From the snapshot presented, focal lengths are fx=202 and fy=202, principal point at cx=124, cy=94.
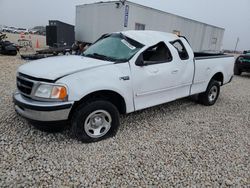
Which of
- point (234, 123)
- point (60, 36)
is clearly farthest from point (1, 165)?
point (60, 36)

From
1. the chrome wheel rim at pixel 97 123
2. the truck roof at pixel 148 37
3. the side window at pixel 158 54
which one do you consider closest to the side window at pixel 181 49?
the truck roof at pixel 148 37

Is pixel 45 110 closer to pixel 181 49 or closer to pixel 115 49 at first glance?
pixel 115 49

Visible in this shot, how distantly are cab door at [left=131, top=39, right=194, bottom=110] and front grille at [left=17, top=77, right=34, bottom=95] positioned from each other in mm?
1535

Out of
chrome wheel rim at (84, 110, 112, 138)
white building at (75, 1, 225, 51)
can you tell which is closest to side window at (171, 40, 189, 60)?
chrome wheel rim at (84, 110, 112, 138)

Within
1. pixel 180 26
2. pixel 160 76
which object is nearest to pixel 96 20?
pixel 180 26

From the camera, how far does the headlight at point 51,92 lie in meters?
2.66

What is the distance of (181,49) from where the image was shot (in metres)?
4.34

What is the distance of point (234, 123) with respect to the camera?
4340 mm

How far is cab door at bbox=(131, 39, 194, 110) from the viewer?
11.2 ft

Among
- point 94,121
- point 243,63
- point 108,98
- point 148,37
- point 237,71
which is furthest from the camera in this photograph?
point 237,71

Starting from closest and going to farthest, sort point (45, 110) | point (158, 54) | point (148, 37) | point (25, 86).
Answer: point (45, 110), point (25, 86), point (148, 37), point (158, 54)

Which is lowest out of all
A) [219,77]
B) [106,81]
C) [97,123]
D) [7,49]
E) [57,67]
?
[97,123]

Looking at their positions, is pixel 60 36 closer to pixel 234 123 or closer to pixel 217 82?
pixel 217 82

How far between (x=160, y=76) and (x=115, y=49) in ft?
3.14
